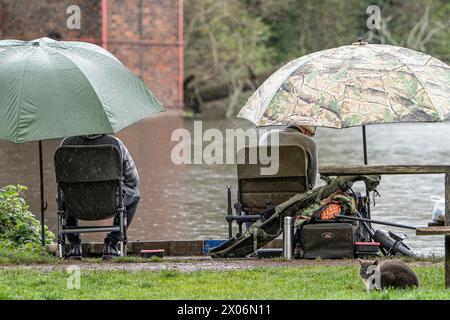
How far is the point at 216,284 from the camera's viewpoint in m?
10.0

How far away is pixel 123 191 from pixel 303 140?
1836 mm

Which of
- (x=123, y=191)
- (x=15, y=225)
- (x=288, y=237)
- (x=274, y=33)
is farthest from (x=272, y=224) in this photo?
(x=274, y=33)

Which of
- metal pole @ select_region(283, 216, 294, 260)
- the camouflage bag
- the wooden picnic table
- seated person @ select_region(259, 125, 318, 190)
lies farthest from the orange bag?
A: the wooden picnic table

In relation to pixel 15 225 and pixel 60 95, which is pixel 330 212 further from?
pixel 15 225

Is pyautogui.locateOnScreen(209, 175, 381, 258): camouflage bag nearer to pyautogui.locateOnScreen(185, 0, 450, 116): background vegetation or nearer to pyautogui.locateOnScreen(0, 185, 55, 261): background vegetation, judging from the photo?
pyautogui.locateOnScreen(0, 185, 55, 261): background vegetation

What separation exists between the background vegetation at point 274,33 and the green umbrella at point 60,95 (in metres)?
46.3

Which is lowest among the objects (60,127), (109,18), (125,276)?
(125,276)

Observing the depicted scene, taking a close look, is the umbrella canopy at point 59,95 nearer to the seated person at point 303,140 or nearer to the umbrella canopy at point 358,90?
the umbrella canopy at point 358,90

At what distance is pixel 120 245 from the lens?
1224cm

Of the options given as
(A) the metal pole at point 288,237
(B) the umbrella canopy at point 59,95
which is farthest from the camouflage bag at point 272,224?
(B) the umbrella canopy at point 59,95

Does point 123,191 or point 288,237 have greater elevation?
point 123,191

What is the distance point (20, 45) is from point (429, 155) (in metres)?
19.4
